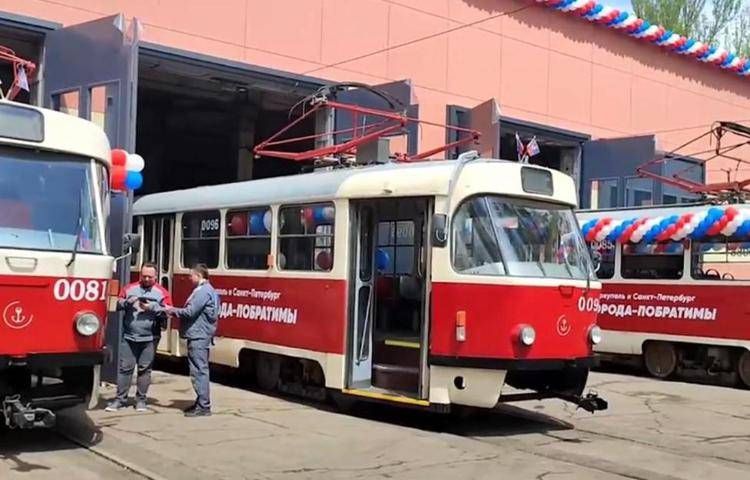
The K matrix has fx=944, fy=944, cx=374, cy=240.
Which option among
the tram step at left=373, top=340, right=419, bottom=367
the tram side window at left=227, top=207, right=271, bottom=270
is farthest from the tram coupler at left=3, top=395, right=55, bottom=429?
the tram side window at left=227, top=207, right=271, bottom=270

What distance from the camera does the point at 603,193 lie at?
24.3 meters

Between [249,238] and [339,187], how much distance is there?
6.87ft

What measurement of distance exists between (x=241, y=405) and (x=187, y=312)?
5.24 feet

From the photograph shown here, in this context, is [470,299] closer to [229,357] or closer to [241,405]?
[241,405]

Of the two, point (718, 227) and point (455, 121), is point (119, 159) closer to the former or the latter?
point (718, 227)

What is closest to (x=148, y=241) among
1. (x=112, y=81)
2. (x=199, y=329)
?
(x=112, y=81)

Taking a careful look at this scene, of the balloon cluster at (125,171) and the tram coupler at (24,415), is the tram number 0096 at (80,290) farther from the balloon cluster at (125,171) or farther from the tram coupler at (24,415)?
the balloon cluster at (125,171)

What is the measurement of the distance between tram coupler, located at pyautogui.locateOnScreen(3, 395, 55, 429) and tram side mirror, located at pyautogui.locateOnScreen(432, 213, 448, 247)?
4101mm

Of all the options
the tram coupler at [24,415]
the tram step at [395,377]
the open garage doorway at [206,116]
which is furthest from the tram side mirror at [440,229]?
the open garage doorway at [206,116]

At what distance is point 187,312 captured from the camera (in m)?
10.1

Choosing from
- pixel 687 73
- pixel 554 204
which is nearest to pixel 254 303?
pixel 554 204

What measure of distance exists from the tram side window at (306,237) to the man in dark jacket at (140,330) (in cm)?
175

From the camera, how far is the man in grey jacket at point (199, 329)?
10078mm

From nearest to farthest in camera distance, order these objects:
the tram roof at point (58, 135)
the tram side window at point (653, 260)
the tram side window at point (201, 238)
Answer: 1. the tram roof at point (58, 135)
2. the tram side window at point (201, 238)
3. the tram side window at point (653, 260)
